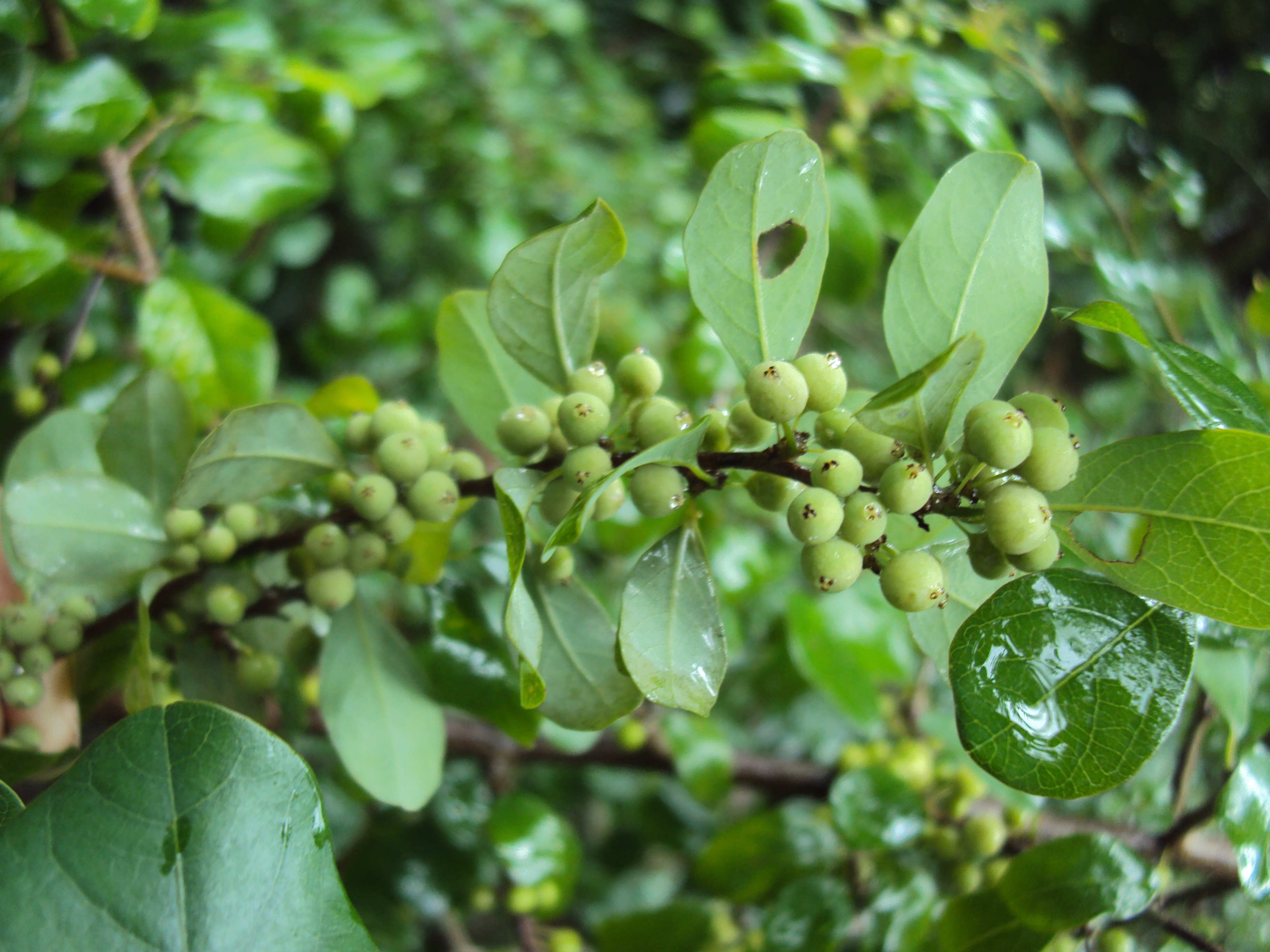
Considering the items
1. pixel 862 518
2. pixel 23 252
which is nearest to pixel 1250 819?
pixel 862 518

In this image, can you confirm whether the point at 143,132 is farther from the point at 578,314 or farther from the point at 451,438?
the point at 578,314

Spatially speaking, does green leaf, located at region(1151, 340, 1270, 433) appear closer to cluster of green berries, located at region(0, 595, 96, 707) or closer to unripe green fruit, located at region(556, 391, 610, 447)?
unripe green fruit, located at region(556, 391, 610, 447)

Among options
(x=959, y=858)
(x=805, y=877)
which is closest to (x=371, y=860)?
(x=805, y=877)

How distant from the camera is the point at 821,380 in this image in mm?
583

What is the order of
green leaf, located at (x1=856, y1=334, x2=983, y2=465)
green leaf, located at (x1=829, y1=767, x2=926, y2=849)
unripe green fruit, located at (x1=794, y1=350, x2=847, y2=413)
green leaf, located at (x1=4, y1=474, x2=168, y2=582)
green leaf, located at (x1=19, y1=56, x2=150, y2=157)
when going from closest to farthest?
1. green leaf, located at (x1=856, y1=334, x2=983, y2=465)
2. unripe green fruit, located at (x1=794, y1=350, x2=847, y2=413)
3. green leaf, located at (x1=4, y1=474, x2=168, y2=582)
4. green leaf, located at (x1=19, y1=56, x2=150, y2=157)
5. green leaf, located at (x1=829, y1=767, x2=926, y2=849)

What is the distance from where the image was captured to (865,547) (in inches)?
24.0

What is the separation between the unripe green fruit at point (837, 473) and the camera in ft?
1.78

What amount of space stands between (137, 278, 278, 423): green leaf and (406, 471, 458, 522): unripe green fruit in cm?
63

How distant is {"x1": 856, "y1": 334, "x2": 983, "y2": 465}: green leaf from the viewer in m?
0.48

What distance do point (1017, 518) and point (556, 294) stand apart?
377 millimetres

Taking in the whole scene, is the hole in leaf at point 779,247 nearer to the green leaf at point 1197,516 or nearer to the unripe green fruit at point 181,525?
the green leaf at point 1197,516

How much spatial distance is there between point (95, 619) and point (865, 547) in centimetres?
76

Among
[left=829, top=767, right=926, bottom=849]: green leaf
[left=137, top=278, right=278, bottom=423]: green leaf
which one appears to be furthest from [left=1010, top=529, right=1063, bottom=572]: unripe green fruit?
[left=137, top=278, right=278, bottom=423]: green leaf

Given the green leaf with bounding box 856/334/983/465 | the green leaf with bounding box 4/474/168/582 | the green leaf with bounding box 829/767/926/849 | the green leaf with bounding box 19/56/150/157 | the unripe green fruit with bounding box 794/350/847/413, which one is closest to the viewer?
the green leaf with bounding box 856/334/983/465
